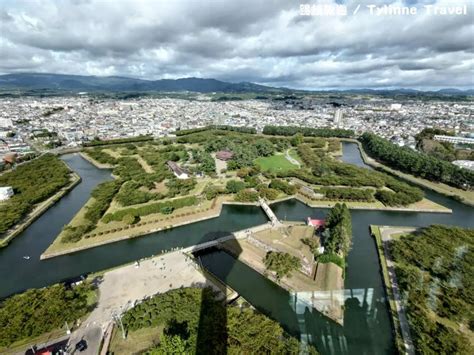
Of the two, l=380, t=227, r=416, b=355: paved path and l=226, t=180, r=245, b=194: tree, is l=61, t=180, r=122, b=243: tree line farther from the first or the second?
l=380, t=227, r=416, b=355: paved path

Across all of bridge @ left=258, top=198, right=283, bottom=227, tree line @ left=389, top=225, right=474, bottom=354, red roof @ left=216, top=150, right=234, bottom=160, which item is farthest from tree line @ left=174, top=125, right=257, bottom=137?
tree line @ left=389, top=225, right=474, bottom=354

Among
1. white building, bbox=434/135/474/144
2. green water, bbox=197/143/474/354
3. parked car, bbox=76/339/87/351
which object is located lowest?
green water, bbox=197/143/474/354

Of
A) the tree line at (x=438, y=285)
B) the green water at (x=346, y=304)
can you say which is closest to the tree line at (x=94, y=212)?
the green water at (x=346, y=304)

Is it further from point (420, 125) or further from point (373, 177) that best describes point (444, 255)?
point (420, 125)

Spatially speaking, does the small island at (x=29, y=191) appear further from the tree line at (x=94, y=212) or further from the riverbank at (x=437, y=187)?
the riverbank at (x=437, y=187)

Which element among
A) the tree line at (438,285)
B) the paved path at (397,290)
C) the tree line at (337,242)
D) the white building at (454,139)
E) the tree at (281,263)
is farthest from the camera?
the white building at (454,139)

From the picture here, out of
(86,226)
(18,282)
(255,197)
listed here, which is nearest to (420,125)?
(255,197)

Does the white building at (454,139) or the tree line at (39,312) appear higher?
the white building at (454,139)
